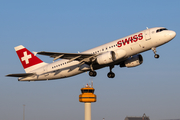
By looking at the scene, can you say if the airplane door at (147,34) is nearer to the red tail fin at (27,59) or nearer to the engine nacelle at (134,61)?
the engine nacelle at (134,61)

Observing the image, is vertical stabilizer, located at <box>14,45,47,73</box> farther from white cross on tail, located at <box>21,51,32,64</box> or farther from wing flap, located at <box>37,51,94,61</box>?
wing flap, located at <box>37,51,94,61</box>

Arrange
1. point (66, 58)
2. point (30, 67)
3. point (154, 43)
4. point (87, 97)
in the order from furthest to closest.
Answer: point (87, 97) < point (30, 67) < point (66, 58) < point (154, 43)

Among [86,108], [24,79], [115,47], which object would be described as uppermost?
[115,47]

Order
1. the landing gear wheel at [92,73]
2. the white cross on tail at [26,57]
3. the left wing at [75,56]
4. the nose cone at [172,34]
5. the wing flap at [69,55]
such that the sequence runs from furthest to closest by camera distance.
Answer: the white cross on tail at [26,57] → the landing gear wheel at [92,73] → the left wing at [75,56] → the wing flap at [69,55] → the nose cone at [172,34]

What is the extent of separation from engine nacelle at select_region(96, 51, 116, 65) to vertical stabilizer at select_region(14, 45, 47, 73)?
46.5ft

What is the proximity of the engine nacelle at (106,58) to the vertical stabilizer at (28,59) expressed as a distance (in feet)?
46.5

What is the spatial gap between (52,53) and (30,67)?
543 inches

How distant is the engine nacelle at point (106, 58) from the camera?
155 feet

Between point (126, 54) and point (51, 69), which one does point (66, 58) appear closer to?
point (51, 69)

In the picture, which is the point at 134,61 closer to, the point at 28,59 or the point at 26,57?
the point at 28,59

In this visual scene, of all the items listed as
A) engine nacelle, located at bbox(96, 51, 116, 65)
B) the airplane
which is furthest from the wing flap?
engine nacelle, located at bbox(96, 51, 116, 65)

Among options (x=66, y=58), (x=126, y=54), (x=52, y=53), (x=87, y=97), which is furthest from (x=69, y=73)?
(x=87, y=97)

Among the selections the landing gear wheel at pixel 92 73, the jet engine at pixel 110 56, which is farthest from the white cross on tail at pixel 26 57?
the jet engine at pixel 110 56

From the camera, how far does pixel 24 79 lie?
2224 inches
